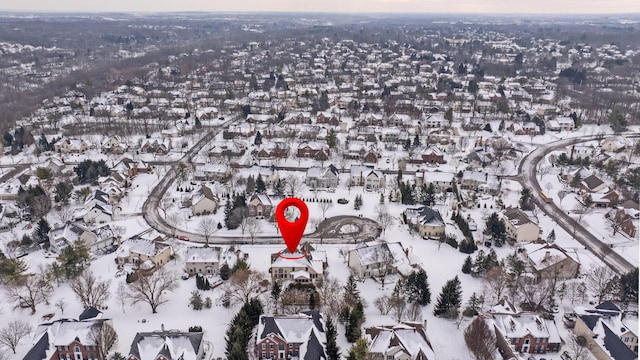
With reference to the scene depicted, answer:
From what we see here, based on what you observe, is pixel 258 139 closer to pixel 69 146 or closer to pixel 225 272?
pixel 69 146

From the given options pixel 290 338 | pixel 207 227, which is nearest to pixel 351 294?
pixel 290 338

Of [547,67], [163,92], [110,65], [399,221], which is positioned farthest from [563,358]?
[110,65]

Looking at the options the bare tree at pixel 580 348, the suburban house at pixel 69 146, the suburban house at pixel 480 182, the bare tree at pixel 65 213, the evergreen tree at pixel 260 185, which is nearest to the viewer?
the bare tree at pixel 580 348

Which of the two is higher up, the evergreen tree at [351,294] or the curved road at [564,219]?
the evergreen tree at [351,294]

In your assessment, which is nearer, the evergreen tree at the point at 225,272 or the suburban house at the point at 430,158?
the evergreen tree at the point at 225,272

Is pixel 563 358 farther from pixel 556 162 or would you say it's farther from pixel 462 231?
pixel 556 162

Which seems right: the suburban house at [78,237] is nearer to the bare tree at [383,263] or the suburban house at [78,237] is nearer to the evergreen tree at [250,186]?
the evergreen tree at [250,186]

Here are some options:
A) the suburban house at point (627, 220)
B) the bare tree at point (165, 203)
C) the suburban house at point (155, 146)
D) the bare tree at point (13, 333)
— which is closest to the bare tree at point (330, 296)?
the bare tree at point (13, 333)
